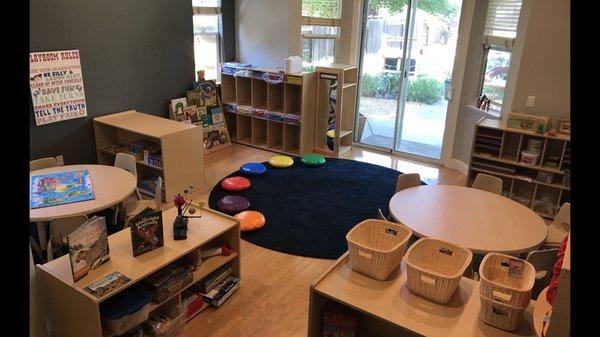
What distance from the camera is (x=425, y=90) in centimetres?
611

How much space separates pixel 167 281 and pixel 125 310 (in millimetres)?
334

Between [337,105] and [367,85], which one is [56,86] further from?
[367,85]

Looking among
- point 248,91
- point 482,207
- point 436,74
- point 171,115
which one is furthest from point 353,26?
point 482,207

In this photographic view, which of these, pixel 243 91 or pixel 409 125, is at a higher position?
pixel 243 91

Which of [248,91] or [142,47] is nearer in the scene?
[142,47]

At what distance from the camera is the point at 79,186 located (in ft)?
11.2

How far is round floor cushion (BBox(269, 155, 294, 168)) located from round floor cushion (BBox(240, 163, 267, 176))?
0.67 ft

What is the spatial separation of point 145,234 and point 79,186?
1.20 metres

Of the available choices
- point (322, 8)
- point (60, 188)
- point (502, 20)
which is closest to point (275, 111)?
point (322, 8)
